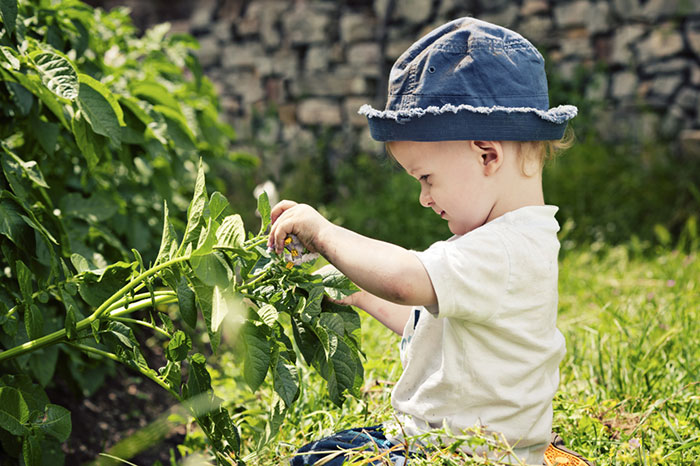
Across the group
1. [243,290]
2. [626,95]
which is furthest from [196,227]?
[626,95]

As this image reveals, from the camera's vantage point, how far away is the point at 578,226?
179 inches

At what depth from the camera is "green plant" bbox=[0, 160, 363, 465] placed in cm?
114

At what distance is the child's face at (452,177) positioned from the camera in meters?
1.30

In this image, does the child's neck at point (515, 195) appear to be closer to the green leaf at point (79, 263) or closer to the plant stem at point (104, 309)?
the plant stem at point (104, 309)

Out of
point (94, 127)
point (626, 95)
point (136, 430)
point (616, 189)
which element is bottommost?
point (136, 430)

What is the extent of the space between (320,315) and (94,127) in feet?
2.01

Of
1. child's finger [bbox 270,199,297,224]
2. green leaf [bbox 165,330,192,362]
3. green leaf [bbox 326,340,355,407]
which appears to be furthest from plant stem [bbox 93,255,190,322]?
green leaf [bbox 326,340,355,407]

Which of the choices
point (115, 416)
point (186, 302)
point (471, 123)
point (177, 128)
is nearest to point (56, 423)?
point (186, 302)

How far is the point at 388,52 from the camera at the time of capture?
5859 mm

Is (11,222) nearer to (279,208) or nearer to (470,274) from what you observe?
(279,208)

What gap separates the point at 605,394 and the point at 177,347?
1.29 metres

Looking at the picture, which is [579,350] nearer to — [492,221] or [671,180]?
[492,221]

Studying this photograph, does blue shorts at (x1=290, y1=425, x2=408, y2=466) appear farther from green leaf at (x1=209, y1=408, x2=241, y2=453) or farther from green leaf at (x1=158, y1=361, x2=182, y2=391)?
green leaf at (x1=158, y1=361, x2=182, y2=391)

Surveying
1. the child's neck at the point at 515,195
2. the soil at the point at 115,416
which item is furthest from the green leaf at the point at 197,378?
the soil at the point at 115,416
